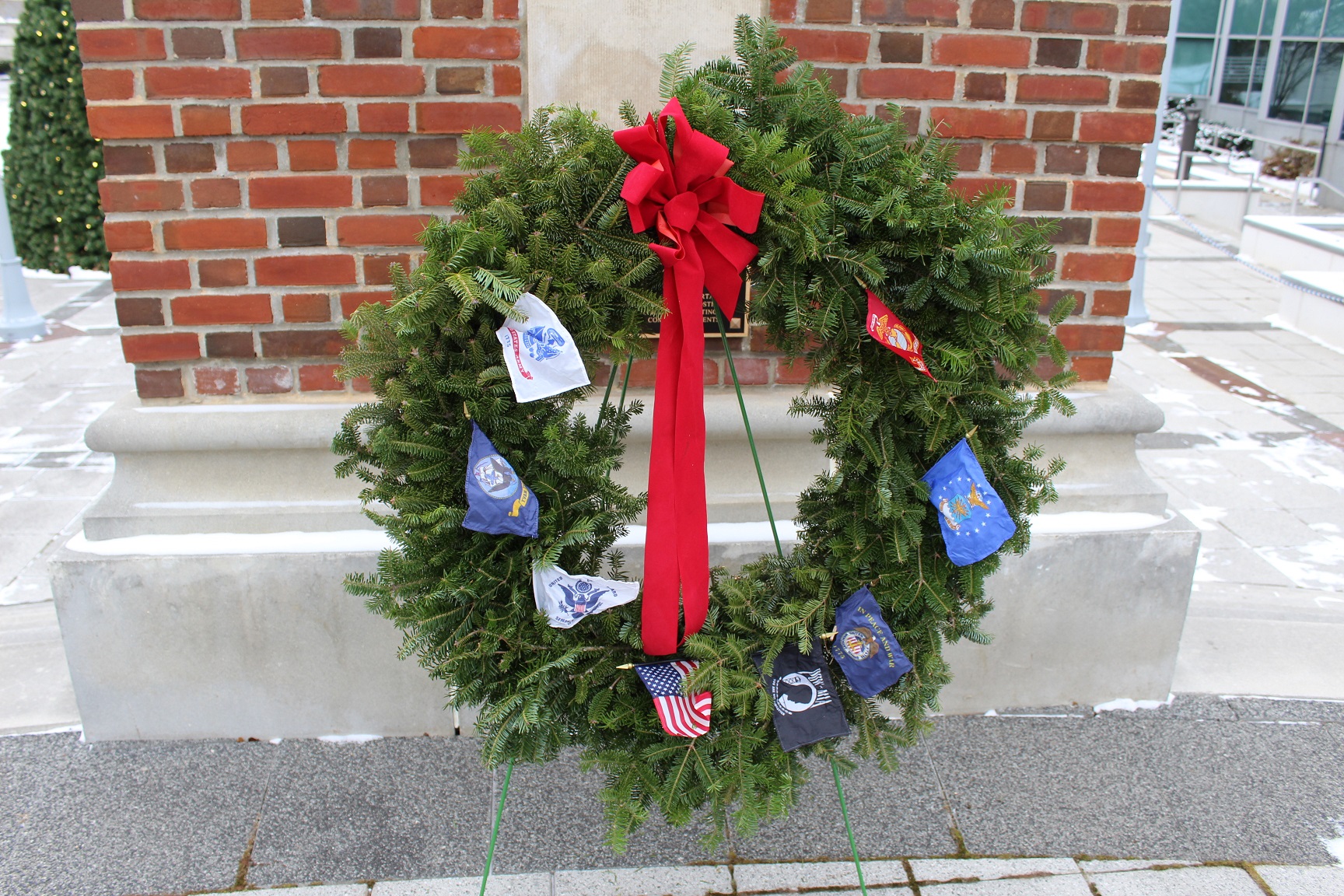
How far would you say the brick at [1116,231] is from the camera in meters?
2.90

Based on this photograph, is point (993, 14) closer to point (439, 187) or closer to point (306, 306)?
point (439, 187)

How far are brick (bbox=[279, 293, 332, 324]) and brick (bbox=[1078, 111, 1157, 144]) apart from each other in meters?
2.20

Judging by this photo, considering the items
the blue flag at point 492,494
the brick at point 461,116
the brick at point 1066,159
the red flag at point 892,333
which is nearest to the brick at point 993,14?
the brick at point 1066,159

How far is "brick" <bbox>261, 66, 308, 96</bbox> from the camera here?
2.57m

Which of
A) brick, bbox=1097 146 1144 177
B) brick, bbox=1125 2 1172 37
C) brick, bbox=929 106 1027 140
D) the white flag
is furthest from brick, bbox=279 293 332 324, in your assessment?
brick, bbox=1125 2 1172 37

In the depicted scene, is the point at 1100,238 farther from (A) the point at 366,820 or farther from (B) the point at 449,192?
(A) the point at 366,820

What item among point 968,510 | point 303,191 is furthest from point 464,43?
point 968,510

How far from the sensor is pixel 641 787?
84.7 inches

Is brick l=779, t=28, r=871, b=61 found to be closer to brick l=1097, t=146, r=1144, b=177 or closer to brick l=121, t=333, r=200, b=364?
brick l=1097, t=146, r=1144, b=177

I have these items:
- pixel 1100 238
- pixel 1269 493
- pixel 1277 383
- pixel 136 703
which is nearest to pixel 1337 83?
pixel 1277 383

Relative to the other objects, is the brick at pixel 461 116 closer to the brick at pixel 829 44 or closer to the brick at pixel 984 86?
the brick at pixel 829 44

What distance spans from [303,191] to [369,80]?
352 millimetres

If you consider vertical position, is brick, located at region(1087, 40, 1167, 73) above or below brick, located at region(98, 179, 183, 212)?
above

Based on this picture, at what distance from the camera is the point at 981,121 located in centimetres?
277
